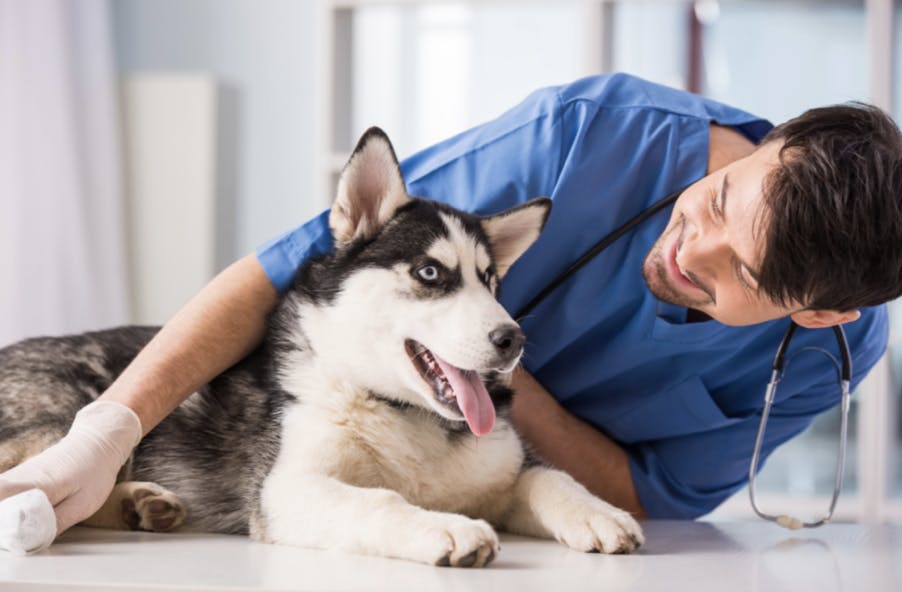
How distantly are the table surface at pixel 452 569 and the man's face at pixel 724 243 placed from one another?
0.33 m

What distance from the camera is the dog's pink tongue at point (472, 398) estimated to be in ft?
4.27

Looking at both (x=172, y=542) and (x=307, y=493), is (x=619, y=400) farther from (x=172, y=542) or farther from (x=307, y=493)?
(x=172, y=542)

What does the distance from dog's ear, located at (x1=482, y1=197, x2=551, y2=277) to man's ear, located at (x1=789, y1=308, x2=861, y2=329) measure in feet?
1.30

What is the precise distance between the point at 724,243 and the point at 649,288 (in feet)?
0.74

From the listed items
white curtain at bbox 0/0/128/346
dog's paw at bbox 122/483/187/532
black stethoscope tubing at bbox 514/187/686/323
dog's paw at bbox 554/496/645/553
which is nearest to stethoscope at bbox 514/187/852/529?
black stethoscope tubing at bbox 514/187/686/323

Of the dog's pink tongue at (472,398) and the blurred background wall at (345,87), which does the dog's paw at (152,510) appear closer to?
the dog's pink tongue at (472,398)

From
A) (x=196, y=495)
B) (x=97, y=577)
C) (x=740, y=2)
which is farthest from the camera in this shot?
(x=740, y=2)

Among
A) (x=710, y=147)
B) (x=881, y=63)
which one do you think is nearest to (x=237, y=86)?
(x=881, y=63)

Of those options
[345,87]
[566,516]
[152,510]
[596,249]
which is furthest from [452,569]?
[345,87]

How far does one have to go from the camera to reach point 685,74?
327 centimetres

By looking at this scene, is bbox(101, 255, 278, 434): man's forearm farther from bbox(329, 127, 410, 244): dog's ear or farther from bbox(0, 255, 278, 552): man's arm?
bbox(329, 127, 410, 244): dog's ear

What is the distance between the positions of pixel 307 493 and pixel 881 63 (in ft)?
7.57

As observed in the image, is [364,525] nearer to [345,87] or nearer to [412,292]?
[412,292]

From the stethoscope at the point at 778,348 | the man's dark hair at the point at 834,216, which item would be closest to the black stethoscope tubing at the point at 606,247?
the stethoscope at the point at 778,348
